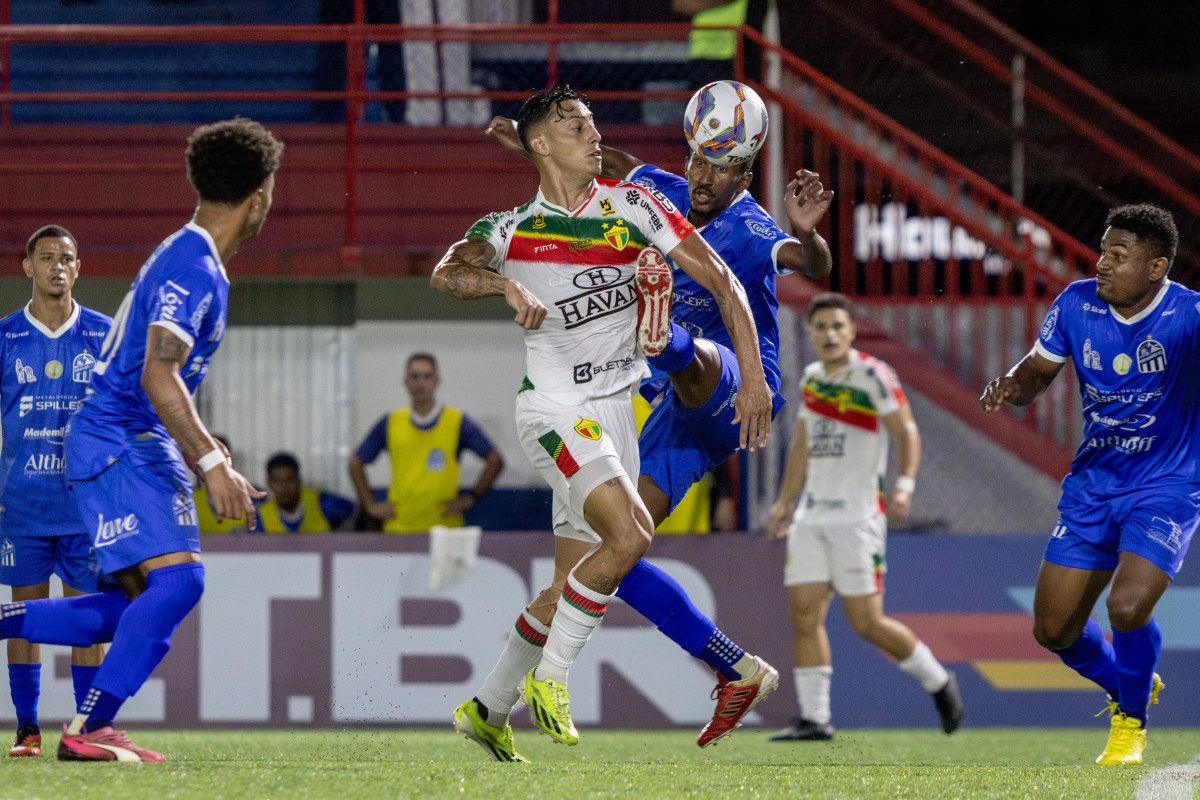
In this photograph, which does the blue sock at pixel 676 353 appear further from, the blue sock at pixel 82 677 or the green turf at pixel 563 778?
the blue sock at pixel 82 677

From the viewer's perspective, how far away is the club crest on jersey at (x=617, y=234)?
4.72 metres

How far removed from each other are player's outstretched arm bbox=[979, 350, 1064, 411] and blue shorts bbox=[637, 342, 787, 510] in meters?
0.88

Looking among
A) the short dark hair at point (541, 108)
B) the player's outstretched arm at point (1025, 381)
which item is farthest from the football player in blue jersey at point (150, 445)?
the player's outstretched arm at point (1025, 381)

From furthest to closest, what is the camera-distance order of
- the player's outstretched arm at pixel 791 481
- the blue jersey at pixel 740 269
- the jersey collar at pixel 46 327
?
1. the player's outstretched arm at pixel 791 481
2. the jersey collar at pixel 46 327
3. the blue jersey at pixel 740 269

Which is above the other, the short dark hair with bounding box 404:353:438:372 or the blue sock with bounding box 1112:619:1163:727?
the short dark hair with bounding box 404:353:438:372

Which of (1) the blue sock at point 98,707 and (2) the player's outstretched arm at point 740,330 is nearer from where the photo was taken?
(1) the blue sock at point 98,707

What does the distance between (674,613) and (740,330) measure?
1.10 metres

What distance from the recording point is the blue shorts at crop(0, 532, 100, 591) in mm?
5758

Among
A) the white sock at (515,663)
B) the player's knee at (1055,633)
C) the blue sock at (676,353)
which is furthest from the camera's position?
the player's knee at (1055,633)

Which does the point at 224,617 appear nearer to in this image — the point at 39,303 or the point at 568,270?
the point at 39,303

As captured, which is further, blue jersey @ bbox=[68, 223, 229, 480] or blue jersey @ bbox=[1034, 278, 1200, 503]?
blue jersey @ bbox=[1034, 278, 1200, 503]

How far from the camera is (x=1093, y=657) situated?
5.66 meters

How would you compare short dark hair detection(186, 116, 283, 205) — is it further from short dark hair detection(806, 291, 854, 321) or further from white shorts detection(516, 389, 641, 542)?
short dark hair detection(806, 291, 854, 321)

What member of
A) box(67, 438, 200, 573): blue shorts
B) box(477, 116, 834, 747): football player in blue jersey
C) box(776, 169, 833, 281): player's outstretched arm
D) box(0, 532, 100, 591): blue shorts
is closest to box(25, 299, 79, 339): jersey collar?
box(0, 532, 100, 591): blue shorts
